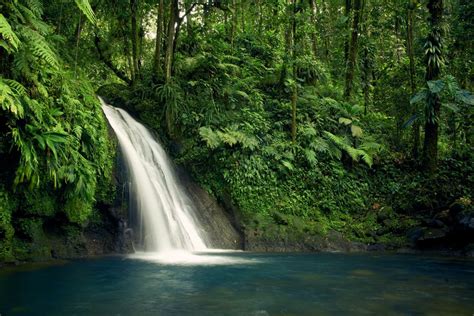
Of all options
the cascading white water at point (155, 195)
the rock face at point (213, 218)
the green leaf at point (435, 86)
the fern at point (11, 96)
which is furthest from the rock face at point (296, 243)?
the fern at point (11, 96)

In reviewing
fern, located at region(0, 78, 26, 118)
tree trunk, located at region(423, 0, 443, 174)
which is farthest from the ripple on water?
tree trunk, located at region(423, 0, 443, 174)

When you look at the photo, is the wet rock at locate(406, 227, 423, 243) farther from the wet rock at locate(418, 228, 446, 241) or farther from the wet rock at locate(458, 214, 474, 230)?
the wet rock at locate(458, 214, 474, 230)

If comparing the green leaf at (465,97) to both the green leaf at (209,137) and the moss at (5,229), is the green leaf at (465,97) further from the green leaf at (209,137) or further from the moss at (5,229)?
the moss at (5,229)

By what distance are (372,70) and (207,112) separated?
9.36 metres

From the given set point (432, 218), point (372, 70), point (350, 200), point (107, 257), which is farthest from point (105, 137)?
point (372, 70)

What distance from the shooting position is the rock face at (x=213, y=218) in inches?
483

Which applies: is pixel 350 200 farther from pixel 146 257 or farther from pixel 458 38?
pixel 146 257

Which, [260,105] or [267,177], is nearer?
[267,177]

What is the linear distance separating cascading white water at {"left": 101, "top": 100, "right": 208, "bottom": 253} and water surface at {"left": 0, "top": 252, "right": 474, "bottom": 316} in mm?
1533

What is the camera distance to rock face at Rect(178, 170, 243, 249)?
12.3 m

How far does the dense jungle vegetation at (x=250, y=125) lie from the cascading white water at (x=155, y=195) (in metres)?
0.74

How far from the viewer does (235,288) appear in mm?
6676

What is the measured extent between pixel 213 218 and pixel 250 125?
3.76m

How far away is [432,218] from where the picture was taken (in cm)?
1281
